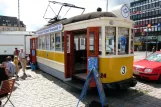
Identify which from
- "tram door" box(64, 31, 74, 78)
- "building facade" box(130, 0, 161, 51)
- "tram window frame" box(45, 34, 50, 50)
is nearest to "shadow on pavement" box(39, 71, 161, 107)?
"tram door" box(64, 31, 74, 78)

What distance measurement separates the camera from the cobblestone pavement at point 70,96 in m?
6.37

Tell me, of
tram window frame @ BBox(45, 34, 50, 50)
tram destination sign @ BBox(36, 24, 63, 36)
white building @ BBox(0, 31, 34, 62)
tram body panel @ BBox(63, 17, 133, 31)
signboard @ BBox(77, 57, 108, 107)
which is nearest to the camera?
signboard @ BBox(77, 57, 108, 107)

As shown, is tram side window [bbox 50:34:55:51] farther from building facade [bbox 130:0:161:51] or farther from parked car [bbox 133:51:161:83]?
building facade [bbox 130:0:161:51]

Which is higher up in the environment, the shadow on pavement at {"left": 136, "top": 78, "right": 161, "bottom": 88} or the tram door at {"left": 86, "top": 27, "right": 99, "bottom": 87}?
the tram door at {"left": 86, "top": 27, "right": 99, "bottom": 87}

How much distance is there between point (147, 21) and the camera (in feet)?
209

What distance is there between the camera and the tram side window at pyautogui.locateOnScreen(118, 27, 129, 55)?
7.14 m

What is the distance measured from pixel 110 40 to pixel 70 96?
2554mm

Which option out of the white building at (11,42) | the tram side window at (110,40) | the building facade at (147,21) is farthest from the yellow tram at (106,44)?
the building facade at (147,21)

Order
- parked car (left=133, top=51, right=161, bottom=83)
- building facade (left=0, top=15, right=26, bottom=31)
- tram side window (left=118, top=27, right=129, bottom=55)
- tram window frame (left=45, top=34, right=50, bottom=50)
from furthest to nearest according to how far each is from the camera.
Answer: building facade (left=0, top=15, right=26, bottom=31) < tram window frame (left=45, top=34, right=50, bottom=50) < parked car (left=133, top=51, right=161, bottom=83) < tram side window (left=118, top=27, right=129, bottom=55)

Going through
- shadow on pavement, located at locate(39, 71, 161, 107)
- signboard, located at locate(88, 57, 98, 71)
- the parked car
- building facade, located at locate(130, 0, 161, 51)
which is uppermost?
building facade, located at locate(130, 0, 161, 51)

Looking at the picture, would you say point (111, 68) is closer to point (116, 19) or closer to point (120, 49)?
point (120, 49)

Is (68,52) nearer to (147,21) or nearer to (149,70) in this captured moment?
(149,70)

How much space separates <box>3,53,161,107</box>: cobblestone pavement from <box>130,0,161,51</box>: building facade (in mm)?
50379

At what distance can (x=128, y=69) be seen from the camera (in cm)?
745
